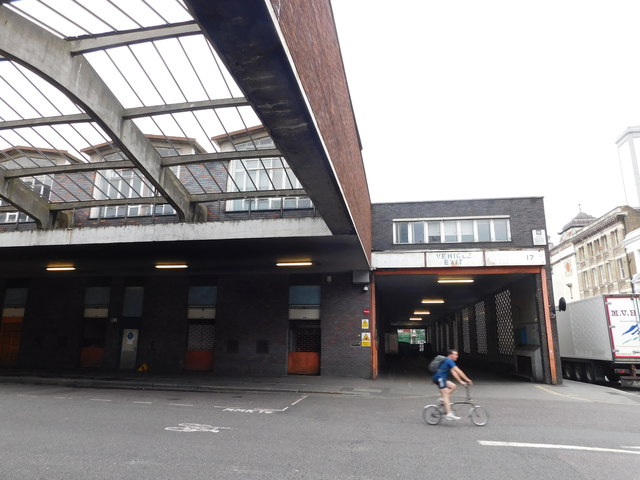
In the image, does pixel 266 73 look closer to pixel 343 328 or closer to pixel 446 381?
pixel 446 381

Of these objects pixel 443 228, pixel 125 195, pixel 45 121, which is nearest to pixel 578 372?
pixel 443 228

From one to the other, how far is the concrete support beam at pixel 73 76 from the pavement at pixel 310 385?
7547 millimetres

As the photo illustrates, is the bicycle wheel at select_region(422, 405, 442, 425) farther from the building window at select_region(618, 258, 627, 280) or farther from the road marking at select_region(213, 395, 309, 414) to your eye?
the building window at select_region(618, 258, 627, 280)

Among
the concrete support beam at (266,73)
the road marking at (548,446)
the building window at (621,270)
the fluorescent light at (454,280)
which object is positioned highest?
the building window at (621,270)

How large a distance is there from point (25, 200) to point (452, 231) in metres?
16.3

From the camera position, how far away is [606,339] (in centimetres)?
1788

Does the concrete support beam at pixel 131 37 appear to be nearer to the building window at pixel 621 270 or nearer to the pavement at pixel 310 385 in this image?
the pavement at pixel 310 385

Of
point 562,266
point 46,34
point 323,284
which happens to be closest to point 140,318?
point 323,284

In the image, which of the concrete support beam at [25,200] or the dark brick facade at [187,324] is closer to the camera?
the concrete support beam at [25,200]

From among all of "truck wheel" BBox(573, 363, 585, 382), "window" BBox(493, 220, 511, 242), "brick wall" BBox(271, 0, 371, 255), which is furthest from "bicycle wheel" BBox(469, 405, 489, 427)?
"truck wheel" BBox(573, 363, 585, 382)

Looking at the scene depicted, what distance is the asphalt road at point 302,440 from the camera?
594cm

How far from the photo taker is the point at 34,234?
1616 cm

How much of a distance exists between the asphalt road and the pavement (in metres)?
1.95

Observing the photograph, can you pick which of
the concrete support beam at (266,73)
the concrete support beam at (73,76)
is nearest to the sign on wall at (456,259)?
the concrete support beam at (266,73)
